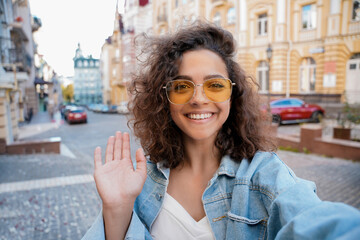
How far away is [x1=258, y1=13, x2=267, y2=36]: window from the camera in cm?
2107

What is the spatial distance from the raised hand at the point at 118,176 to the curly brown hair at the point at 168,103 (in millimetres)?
301

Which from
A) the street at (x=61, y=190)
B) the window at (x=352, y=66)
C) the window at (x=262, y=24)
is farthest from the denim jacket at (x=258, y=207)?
the window at (x=262, y=24)

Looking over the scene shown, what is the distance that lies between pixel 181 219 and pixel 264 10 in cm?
2229

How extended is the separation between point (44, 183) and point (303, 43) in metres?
19.5

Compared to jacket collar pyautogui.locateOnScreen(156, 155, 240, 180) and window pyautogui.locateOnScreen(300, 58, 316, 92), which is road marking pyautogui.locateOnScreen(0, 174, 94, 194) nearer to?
jacket collar pyautogui.locateOnScreen(156, 155, 240, 180)

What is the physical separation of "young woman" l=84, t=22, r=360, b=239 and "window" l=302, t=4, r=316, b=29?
2009 cm

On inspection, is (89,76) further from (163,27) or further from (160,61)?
(160,61)

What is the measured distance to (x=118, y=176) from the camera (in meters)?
1.53

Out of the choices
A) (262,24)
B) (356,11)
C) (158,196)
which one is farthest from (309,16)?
(158,196)

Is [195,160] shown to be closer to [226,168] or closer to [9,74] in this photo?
[226,168]

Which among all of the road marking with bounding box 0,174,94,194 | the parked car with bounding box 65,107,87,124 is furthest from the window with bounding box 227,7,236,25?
the road marking with bounding box 0,174,94,194

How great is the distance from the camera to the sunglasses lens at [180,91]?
1.66 meters

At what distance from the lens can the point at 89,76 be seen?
99.9 metres

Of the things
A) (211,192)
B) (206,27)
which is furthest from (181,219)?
(206,27)
